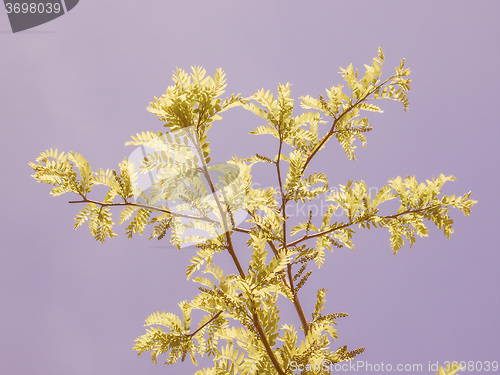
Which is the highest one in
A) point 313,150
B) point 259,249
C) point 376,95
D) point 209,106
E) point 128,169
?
point 376,95

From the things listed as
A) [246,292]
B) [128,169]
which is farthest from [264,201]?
[128,169]

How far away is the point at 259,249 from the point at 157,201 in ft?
2.62

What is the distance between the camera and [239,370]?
204 centimetres

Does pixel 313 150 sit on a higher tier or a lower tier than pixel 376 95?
lower

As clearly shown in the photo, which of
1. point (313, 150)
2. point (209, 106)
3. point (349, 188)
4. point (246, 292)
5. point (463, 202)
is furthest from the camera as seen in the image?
point (313, 150)

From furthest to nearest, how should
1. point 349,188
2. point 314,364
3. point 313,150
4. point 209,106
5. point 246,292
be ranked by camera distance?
point 313,150
point 349,188
point 314,364
point 209,106
point 246,292

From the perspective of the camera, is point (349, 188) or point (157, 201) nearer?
point (157, 201)

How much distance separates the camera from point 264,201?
6.44 feet

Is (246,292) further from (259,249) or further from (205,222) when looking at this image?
(205,222)

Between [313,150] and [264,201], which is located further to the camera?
[313,150]

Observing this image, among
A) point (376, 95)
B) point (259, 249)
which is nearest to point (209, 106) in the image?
point (259, 249)

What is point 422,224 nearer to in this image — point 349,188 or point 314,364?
point 349,188

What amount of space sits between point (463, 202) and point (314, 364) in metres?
1.52

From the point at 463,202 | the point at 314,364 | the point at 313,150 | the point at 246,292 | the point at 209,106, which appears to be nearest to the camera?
the point at 246,292
